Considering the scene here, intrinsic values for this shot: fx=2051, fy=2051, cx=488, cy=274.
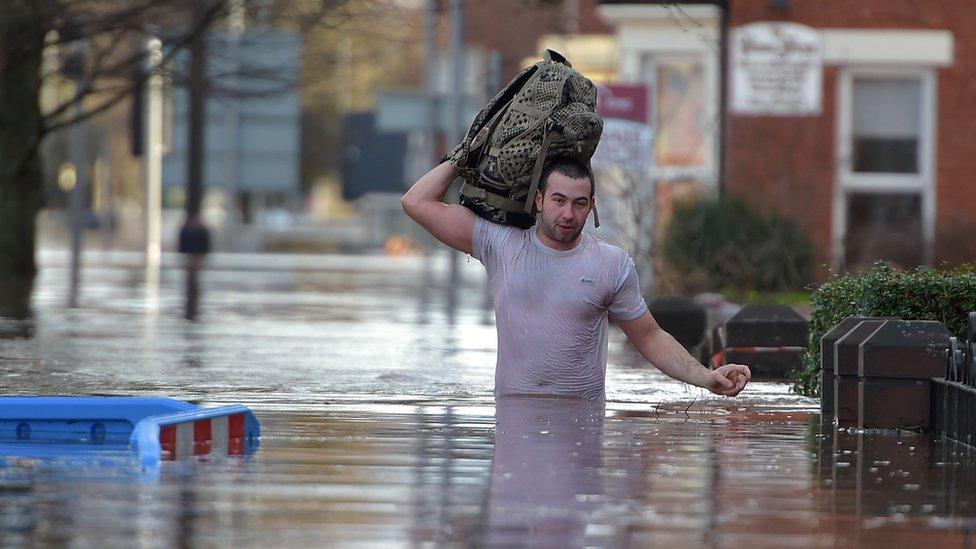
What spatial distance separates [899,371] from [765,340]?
4.48m

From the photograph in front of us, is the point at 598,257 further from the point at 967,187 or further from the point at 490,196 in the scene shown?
the point at 967,187

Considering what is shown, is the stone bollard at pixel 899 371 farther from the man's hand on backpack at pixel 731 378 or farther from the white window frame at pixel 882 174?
the white window frame at pixel 882 174

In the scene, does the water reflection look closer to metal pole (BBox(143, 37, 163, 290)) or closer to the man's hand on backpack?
the man's hand on backpack

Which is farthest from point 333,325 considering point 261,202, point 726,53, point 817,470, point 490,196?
point 261,202

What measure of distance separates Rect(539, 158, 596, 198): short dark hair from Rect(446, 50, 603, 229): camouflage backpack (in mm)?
28

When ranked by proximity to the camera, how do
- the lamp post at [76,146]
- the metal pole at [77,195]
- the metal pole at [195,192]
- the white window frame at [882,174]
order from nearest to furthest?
the lamp post at [76,146] → the white window frame at [882,174] → the metal pole at [77,195] → the metal pole at [195,192]

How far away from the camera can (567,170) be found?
8.73 m

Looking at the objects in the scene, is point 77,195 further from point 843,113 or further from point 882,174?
point 882,174

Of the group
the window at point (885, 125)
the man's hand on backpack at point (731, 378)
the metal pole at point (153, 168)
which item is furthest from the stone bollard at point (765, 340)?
the metal pole at point (153, 168)

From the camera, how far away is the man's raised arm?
354 inches

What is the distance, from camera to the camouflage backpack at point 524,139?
8.89 meters

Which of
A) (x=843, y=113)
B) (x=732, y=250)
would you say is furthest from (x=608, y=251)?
(x=843, y=113)

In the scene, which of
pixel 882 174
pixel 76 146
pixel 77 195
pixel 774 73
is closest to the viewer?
pixel 774 73

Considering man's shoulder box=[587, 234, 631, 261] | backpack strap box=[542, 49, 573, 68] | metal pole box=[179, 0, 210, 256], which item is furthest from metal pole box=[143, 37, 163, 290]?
man's shoulder box=[587, 234, 631, 261]
